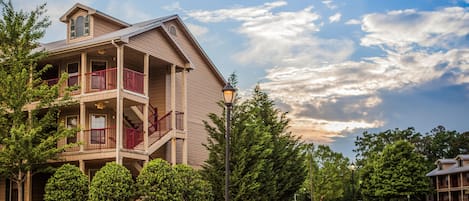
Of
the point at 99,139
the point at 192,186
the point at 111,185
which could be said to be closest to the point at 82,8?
the point at 99,139

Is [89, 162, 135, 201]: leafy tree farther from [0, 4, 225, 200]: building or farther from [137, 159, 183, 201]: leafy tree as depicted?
[0, 4, 225, 200]: building

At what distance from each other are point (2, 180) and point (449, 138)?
2873 inches

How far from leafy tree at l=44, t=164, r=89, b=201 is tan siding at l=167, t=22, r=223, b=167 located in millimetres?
9786

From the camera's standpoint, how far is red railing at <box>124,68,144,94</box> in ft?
86.7

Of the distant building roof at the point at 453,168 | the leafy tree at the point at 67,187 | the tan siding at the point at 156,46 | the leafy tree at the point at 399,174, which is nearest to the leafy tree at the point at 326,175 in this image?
the leafy tree at the point at 399,174

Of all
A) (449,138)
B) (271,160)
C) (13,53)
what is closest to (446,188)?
(449,138)

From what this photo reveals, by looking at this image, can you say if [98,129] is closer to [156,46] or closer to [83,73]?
[83,73]

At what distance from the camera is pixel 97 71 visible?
2750 centimetres

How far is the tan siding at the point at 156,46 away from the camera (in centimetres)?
2712

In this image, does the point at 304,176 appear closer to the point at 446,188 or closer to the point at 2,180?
the point at 2,180

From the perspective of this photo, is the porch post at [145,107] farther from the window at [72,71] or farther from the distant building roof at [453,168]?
the distant building roof at [453,168]

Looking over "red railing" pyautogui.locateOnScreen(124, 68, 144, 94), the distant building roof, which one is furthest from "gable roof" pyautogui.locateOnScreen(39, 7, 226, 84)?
the distant building roof

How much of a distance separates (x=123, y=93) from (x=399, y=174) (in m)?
43.8

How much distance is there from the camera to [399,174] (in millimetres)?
62688
